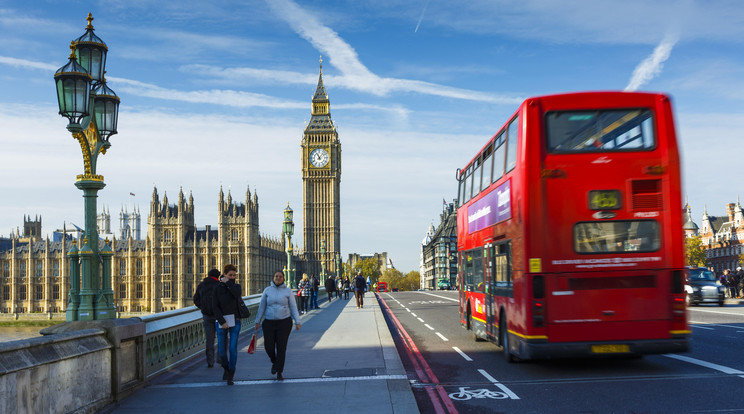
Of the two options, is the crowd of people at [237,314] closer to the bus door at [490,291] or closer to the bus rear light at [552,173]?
the bus door at [490,291]

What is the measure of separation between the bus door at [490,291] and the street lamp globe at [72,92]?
8.01 metres

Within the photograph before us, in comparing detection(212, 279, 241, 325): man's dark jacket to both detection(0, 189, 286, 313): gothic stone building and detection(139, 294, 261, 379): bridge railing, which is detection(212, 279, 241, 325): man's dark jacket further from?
detection(0, 189, 286, 313): gothic stone building

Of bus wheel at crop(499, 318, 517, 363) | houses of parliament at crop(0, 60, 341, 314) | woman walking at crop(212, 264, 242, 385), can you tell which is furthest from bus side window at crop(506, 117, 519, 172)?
houses of parliament at crop(0, 60, 341, 314)

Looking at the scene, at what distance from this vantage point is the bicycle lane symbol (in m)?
10.1

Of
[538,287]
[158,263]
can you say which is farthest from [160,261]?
[538,287]

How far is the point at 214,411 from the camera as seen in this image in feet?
30.1

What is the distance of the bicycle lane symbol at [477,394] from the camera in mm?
10109

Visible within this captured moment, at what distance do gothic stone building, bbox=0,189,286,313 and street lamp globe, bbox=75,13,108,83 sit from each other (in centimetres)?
12234

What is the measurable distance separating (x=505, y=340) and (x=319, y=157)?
150980mm

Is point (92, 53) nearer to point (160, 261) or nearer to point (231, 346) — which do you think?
point (231, 346)

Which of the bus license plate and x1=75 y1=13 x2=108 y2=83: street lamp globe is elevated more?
x1=75 y1=13 x2=108 y2=83: street lamp globe

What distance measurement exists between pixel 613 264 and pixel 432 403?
155 inches

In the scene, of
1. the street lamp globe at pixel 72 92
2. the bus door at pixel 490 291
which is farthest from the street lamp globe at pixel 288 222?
the street lamp globe at pixel 72 92

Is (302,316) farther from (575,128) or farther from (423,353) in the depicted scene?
(575,128)
